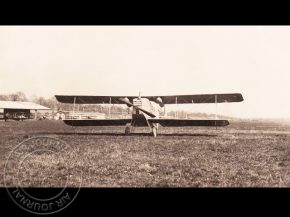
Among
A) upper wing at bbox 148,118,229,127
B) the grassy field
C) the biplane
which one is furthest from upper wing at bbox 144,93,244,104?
the grassy field

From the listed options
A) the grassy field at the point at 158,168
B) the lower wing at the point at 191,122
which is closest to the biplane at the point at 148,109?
the lower wing at the point at 191,122

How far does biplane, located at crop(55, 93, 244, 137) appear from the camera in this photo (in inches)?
771

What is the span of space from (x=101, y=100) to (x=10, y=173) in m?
14.1

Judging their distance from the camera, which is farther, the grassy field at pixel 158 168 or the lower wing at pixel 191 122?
the lower wing at pixel 191 122

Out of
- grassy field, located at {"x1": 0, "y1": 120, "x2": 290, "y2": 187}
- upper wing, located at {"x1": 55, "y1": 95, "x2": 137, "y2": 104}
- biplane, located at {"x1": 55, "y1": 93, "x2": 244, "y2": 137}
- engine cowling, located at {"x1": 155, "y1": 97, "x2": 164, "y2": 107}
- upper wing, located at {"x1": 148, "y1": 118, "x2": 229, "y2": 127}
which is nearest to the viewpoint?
grassy field, located at {"x1": 0, "y1": 120, "x2": 290, "y2": 187}

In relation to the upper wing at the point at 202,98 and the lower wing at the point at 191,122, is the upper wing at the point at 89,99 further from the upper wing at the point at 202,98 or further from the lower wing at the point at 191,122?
the lower wing at the point at 191,122

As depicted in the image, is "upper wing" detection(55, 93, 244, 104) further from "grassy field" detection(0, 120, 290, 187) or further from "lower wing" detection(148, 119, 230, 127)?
"grassy field" detection(0, 120, 290, 187)

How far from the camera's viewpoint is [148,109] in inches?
800

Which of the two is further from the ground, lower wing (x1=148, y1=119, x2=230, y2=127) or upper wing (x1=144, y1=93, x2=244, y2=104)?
upper wing (x1=144, y1=93, x2=244, y2=104)

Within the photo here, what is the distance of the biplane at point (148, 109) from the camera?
1959cm

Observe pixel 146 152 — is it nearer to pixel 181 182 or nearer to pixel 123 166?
pixel 123 166

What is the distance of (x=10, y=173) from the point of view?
791 centimetres

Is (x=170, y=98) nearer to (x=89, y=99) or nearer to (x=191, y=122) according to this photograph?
(x=191, y=122)
